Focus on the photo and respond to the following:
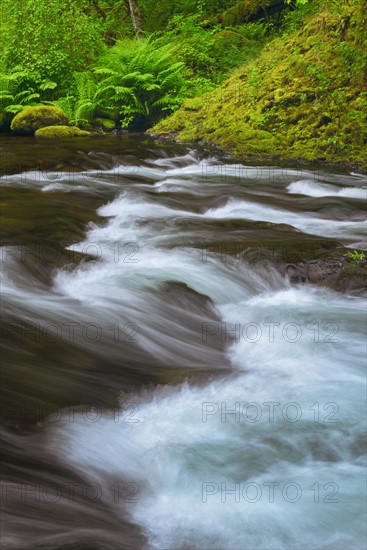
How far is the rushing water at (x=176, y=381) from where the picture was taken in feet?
9.56

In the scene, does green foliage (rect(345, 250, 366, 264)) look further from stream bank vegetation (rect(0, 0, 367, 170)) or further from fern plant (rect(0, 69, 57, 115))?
fern plant (rect(0, 69, 57, 115))

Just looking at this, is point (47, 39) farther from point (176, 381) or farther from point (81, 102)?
point (176, 381)

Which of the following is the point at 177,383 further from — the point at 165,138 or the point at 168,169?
the point at 165,138

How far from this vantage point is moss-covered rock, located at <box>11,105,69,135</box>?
13633mm

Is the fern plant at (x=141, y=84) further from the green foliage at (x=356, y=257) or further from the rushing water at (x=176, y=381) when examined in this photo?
the green foliage at (x=356, y=257)

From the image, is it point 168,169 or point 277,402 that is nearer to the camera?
point 277,402

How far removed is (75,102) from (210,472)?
13084 mm

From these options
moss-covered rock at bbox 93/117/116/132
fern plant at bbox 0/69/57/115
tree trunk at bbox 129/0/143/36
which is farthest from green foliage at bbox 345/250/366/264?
tree trunk at bbox 129/0/143/36

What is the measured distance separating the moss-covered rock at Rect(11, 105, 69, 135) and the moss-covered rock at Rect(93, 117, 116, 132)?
0.69 metres

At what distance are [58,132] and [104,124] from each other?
133 cm

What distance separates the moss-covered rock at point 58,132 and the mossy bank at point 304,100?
8.42 ft

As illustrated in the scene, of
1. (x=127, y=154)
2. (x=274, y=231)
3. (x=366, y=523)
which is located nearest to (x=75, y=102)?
(x=127, y=154)

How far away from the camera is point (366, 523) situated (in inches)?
116

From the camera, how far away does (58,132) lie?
43.1 ft
